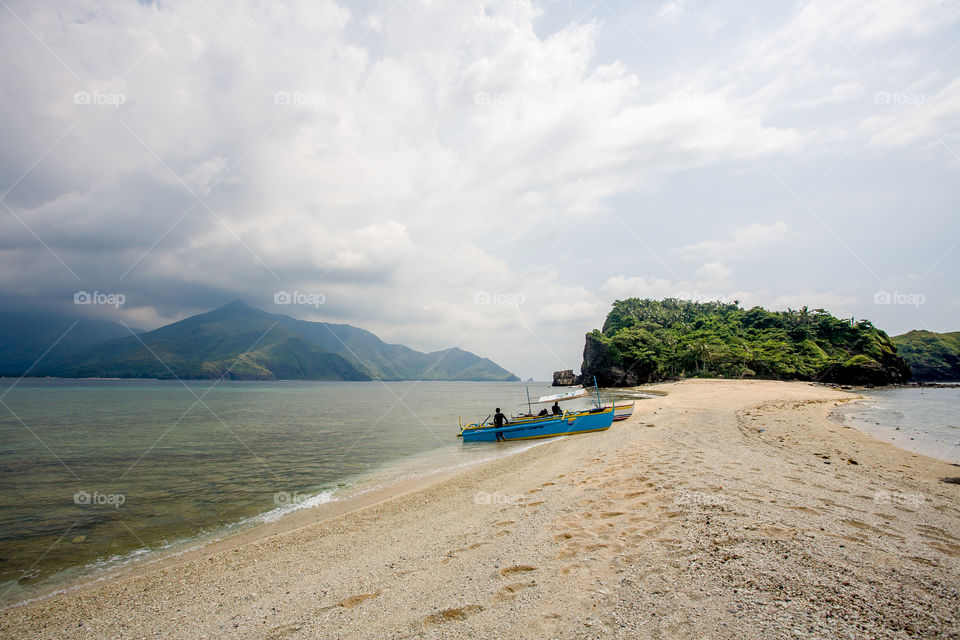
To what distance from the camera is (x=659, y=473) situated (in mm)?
9086

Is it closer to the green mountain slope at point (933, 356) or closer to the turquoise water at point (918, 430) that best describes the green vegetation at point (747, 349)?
the turquoise water at point (918, 430)

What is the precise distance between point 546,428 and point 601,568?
63.3 ft

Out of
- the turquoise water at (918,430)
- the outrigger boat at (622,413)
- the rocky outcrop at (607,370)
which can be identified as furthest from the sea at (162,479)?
the rocky outcrop at (607,370)

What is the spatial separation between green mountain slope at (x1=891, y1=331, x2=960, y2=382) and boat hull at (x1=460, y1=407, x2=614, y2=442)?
141975 millimetres

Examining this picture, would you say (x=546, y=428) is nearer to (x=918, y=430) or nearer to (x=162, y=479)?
(x=918, y=430)

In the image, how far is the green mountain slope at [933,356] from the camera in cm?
10938

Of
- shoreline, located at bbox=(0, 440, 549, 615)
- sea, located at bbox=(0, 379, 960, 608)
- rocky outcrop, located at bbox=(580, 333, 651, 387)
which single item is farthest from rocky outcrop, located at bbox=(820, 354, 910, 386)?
shoreline, located at bbox=(0, 440, 549, 615)

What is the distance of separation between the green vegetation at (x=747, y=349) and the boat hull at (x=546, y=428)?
190 ft

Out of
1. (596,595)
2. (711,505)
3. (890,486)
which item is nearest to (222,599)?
(596,595)

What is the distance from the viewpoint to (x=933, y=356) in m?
114

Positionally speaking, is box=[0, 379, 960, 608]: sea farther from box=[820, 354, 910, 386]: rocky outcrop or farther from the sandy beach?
box=[820, 354, 910, 386]: rocky outcrop

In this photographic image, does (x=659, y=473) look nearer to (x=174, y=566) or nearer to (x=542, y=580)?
(x=542, y=580)

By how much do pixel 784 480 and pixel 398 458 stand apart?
16.4m

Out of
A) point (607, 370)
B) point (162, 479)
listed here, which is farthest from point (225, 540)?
point (607, 370)
